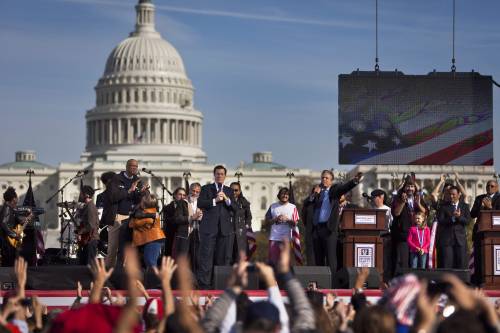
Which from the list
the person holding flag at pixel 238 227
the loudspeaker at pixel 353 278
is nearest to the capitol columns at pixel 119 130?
the person holding flag at pixel 238 227

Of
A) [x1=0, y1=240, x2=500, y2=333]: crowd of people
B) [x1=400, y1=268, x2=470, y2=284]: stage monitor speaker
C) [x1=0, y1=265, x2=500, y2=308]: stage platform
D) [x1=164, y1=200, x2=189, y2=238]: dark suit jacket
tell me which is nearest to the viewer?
[x1=0, y1=240, x2=500, y2=333]: crowd of people

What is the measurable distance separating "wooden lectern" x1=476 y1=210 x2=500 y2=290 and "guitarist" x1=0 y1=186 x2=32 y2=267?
7.26 m

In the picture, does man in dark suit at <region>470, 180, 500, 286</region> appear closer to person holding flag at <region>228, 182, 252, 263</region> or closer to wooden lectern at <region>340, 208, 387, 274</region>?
wooden lectern at <region>340, 208, 387, 274</region>

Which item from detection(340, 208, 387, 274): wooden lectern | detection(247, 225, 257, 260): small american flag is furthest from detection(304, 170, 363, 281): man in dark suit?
detection(247, 225, 257, 260): small american flag

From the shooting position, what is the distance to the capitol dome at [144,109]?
18500 cm

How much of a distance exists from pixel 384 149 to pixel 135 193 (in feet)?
15.4

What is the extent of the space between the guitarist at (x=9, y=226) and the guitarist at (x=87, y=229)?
993mm

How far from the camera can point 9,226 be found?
22766 millimetres

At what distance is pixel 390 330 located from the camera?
10039 mm

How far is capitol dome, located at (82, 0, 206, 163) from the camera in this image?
185m

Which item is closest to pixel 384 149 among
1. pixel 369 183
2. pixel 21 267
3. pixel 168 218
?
pixel 168 218

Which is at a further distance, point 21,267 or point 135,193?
point 135,193

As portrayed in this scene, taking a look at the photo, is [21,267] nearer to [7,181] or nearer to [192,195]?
[192,195]

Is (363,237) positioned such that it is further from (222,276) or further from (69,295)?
(69,295)
